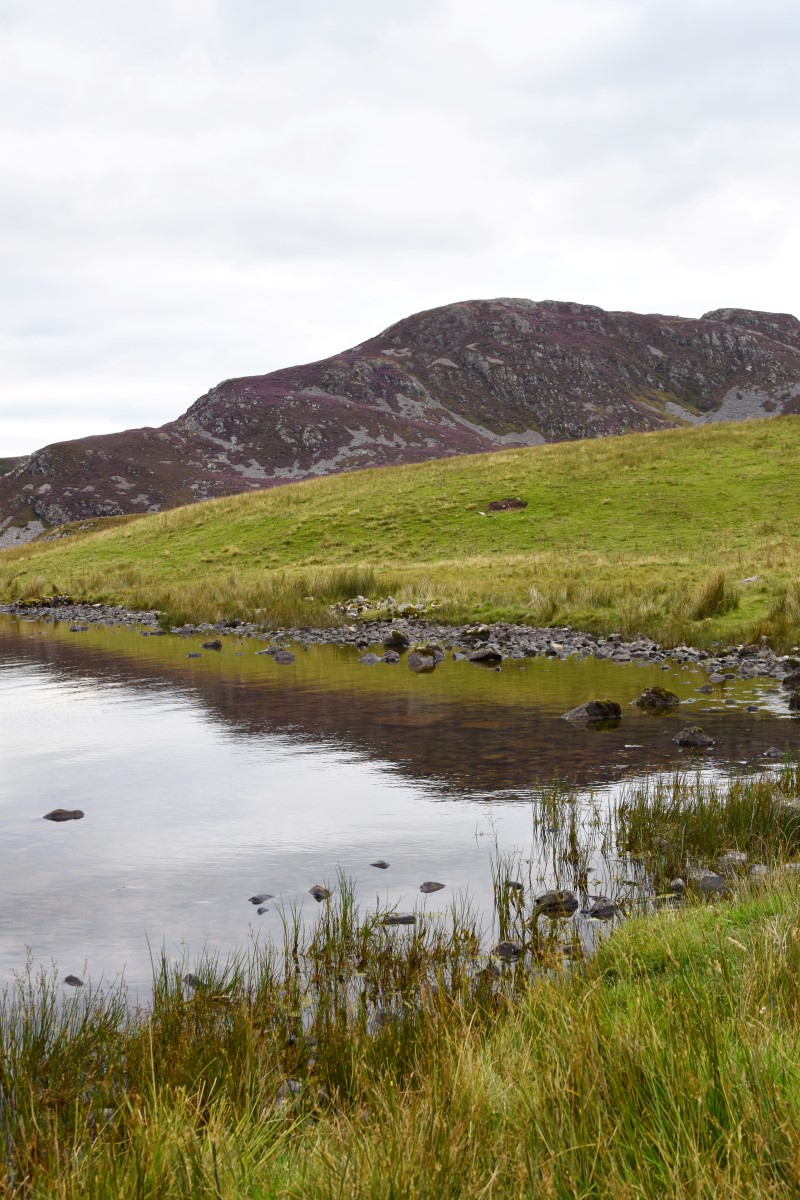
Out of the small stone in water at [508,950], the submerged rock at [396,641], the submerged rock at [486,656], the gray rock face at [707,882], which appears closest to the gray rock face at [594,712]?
the gray rock face at [707,882]

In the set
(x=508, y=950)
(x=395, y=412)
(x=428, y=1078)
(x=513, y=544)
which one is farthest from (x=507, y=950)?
(x=395, y=412)

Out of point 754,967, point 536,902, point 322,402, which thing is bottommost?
point 536,902

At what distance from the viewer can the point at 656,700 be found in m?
15.9

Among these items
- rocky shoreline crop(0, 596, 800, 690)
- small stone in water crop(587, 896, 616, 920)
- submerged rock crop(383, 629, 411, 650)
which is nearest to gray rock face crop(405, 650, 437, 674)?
rocky shoreline crop(0, 596, 800, 690)

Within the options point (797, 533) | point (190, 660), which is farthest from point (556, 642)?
point (797, 533)

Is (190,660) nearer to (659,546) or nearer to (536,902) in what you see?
(536,902)

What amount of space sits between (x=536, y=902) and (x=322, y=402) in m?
142

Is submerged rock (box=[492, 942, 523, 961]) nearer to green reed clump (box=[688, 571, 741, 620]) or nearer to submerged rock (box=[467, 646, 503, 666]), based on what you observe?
submerged rock (box=[467, 646, 503, 666])

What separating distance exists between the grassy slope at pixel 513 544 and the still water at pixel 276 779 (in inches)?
305

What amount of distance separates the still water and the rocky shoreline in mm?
1055

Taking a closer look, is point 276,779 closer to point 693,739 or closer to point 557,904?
point 557,904

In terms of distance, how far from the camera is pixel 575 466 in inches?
A: 2109

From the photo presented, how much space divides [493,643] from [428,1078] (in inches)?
839

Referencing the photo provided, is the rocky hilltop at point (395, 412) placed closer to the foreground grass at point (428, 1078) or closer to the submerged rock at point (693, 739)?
the submerged rock at point (693, 739)
